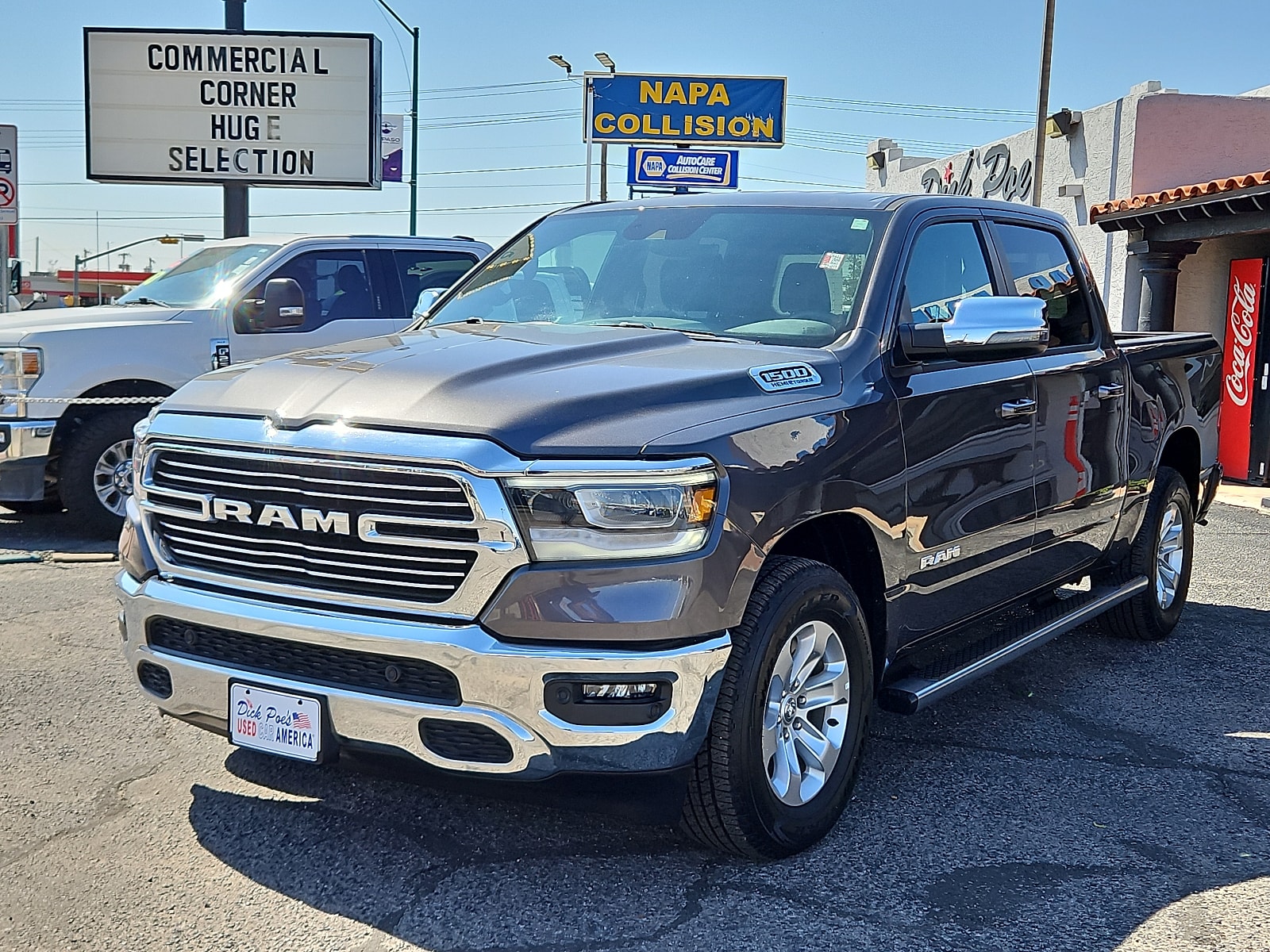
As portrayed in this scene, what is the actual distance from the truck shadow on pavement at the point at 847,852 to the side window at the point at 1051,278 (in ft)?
5.56

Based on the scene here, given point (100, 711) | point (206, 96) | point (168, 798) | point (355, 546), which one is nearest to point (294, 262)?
point (100, 711)

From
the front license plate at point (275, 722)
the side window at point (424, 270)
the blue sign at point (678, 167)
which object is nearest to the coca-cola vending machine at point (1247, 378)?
the side window at point (424, 270)

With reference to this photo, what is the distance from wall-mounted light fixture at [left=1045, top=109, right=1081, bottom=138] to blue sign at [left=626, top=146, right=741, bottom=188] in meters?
17.0

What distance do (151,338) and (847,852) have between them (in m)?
6.69

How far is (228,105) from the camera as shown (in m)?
16.4

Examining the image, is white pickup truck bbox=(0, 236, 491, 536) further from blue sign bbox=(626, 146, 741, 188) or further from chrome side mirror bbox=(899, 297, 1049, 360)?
blue sign bbox=(626, 146, 741, 188)

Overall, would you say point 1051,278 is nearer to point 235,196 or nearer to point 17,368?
point 17,368

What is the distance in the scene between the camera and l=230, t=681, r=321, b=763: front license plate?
337cm

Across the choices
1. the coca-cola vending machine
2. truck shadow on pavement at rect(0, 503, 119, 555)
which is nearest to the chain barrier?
truck shadow on pavement at rect(0, 503, 119, 555)

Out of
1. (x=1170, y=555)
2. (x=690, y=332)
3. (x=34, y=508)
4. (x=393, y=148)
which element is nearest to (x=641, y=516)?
(x=690, y=332)

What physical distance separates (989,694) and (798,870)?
2118 millimetres

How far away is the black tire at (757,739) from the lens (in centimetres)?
338

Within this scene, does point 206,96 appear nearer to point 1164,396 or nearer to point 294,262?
point 294,262

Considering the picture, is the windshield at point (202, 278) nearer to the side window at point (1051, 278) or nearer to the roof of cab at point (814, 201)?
the roof of cab at point (814, 201)
